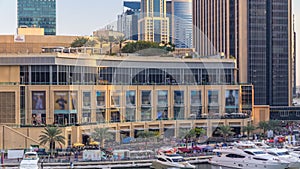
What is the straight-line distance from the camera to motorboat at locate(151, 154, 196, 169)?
4559cm

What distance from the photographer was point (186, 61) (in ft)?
215

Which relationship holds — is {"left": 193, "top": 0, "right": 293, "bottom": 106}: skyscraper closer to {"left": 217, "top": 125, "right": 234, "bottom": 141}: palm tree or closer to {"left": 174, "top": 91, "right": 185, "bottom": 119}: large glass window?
{"left": 174, "top": 91, "right": 185, "bottom": 119}: large glass window

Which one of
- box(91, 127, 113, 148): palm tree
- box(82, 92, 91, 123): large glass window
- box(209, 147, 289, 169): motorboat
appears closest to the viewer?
box(209, 147, 289, 169): motorboat

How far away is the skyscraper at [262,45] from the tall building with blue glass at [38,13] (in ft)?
246

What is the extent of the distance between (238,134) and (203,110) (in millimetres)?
3926

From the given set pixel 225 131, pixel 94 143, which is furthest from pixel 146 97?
pixel 94 143

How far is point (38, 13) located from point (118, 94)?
110869 millimetres

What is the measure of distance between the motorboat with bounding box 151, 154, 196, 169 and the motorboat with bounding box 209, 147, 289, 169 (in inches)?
140

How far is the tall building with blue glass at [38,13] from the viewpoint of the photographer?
163000 millimetres

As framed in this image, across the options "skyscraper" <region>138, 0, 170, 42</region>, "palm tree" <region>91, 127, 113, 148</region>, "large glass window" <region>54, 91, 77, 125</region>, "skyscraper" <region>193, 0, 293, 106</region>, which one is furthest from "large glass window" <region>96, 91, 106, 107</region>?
"skyscraper" <region>193, 0, 293, 106</region>

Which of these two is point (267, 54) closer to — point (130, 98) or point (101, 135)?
point (130, 98)

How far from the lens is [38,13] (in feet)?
550

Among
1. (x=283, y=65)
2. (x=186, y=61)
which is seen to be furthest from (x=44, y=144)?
(x=283, y=65)

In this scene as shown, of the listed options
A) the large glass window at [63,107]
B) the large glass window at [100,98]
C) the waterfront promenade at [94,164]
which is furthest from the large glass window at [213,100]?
the waterfront promenade at [94,164]
